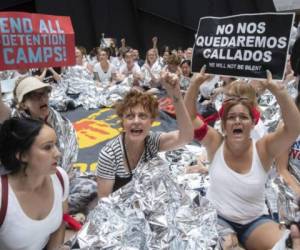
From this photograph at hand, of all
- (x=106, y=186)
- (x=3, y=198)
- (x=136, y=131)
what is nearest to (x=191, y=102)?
(x=136, y=131)

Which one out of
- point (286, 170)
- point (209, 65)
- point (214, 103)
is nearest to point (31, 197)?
point (209, 65)

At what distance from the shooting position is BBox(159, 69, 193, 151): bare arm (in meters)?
1.59

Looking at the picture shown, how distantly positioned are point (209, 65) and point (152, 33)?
30.3ft

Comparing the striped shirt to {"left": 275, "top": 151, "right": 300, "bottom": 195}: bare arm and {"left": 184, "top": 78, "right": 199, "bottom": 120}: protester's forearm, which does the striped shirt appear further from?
{"left": 275, "top": 151, "right": 300, "bottom": 195}: bare arm

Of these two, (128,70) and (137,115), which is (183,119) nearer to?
(137,115)

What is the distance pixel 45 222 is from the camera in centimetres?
133

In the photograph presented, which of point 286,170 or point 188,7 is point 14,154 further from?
point 188,7

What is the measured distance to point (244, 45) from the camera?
1.57 meters

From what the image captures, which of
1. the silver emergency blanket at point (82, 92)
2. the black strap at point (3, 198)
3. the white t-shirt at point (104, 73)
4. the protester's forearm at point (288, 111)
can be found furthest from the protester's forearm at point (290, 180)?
the white t-shirt at point (104, 73)

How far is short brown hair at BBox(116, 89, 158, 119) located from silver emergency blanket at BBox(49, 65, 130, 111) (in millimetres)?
→ 3067

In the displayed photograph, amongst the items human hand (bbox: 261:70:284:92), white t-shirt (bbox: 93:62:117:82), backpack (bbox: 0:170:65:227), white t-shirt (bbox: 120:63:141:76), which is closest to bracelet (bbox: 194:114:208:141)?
human hand (bbox: 261:70:284:92)

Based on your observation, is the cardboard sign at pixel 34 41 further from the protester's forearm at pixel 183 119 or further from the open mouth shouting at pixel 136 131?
the protester's forearm at pixel 183 119

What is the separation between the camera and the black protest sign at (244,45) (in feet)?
4.74

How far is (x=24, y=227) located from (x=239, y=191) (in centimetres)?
84
